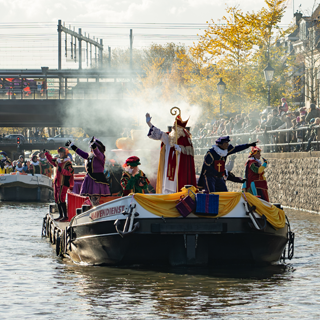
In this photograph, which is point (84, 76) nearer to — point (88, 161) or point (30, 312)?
point (88, 161)

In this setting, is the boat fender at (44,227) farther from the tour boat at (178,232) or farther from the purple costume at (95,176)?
the tour boat at (178,232)

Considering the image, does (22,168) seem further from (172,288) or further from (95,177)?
(172,288)

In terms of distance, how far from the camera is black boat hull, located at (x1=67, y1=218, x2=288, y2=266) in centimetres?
982

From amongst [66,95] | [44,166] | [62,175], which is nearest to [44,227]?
[62,175]

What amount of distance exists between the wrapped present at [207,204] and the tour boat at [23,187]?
2086cm

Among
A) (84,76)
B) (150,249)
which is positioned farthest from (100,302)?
(84,76)

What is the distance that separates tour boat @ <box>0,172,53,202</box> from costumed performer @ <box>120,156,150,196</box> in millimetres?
19040

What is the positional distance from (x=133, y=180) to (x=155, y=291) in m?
2.87

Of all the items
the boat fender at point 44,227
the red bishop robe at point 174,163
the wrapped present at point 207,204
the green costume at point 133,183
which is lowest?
the boat fender at point 44,227

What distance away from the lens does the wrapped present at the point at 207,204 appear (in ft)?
32.3

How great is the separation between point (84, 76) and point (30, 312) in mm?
53689

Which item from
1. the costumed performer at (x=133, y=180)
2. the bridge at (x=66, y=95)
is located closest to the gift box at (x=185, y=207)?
the costumed performer at (x=133, y=180)

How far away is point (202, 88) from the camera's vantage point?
123 ft

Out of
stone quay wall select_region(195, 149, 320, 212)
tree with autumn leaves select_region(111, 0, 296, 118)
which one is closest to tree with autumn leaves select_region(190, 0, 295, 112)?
tree with autumn leaves select_region(111, 0, 296, 118)
